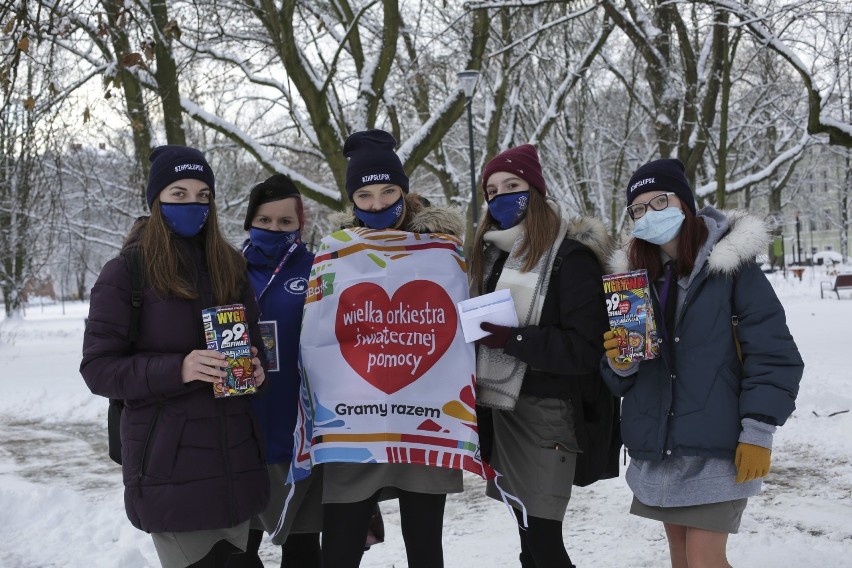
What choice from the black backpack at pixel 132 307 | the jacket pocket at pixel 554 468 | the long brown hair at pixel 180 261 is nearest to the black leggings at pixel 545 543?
the jacket pocket at pixel 554 468

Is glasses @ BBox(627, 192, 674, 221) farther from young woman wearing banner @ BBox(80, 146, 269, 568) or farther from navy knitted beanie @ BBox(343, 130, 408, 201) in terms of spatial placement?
young woman wearing banner @ BBox(80, 146, 269, 568)

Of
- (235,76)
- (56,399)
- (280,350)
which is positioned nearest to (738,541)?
(280,350)

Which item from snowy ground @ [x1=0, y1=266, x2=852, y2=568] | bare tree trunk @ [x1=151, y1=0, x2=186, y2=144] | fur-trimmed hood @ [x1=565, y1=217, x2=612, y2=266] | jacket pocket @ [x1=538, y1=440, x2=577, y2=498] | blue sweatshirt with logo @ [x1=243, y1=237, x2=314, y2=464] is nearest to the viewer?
jacket pocket @ [x1=538, y1=440, x2=577, y2=498]

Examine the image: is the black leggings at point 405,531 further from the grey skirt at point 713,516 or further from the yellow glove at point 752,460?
the yellow glove at point 752,460

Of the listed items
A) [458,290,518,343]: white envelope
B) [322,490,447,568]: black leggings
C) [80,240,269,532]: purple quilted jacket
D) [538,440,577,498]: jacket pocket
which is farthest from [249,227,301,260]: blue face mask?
[538,440,577,498]: jacket pocket

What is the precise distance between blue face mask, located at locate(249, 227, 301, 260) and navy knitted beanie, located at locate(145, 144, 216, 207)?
56cm

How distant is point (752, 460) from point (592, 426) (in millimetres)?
640

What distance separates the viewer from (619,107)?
22.3 m

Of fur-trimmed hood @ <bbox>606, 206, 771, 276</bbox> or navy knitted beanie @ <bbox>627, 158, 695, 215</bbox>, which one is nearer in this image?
fur-trimmed hood @ <bbox>606, 206, 771, 276</bbox>

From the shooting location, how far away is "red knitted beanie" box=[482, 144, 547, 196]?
3219 millimetres

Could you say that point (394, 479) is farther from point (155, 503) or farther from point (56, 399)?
point (56, 399)

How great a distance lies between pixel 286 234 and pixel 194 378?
3.50 feet

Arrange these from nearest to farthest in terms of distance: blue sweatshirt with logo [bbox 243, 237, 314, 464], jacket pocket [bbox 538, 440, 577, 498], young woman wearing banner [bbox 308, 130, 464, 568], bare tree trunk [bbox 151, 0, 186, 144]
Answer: young woman wearing banner [bbox 308, 130, 464, 568], jacket pocket [bbox 538, 440, 577, 498], blue sweatshirt with logo [bbox 243, 237, 314, 464], bare tree trunk [bbox 151, 0, 186, 144]

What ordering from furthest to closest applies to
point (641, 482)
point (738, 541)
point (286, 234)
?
point (738, 541) < point (286, 234) < point (641, 482)
